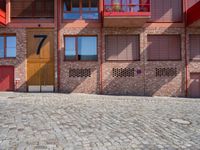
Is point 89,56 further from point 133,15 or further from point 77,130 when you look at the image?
point 77,130

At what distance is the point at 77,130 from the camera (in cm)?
768

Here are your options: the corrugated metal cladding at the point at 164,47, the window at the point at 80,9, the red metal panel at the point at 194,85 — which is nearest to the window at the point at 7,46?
the window at the point at 80,9

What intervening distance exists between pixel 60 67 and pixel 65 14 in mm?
4610

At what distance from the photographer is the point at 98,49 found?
19312mm

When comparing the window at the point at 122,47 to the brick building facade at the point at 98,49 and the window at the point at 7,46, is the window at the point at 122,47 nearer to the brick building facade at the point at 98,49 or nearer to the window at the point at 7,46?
the brick building facade at the point at 98,49

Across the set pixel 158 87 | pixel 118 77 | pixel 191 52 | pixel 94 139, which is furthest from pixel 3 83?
pixel 191 52

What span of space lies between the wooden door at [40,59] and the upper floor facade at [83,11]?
1.02 metres

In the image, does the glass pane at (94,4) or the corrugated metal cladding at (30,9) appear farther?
the glass pane at (94,4)

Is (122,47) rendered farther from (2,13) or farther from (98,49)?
(2,13)

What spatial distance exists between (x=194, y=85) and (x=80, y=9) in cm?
1183

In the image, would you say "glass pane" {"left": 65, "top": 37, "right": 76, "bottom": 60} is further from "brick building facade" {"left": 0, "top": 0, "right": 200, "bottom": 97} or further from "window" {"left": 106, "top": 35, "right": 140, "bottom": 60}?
"window" {"left": 106, "top": 35, "right": 140, "bottom": 60}

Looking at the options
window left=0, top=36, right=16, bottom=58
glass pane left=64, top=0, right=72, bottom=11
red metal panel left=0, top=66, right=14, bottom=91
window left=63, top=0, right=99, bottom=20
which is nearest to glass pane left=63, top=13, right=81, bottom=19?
window left=63, top=0, right=99, bottom=20

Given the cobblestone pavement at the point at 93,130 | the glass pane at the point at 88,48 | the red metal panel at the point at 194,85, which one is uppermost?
the glass pane at the point at 88,48

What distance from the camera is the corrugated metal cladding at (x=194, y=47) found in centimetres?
1959
